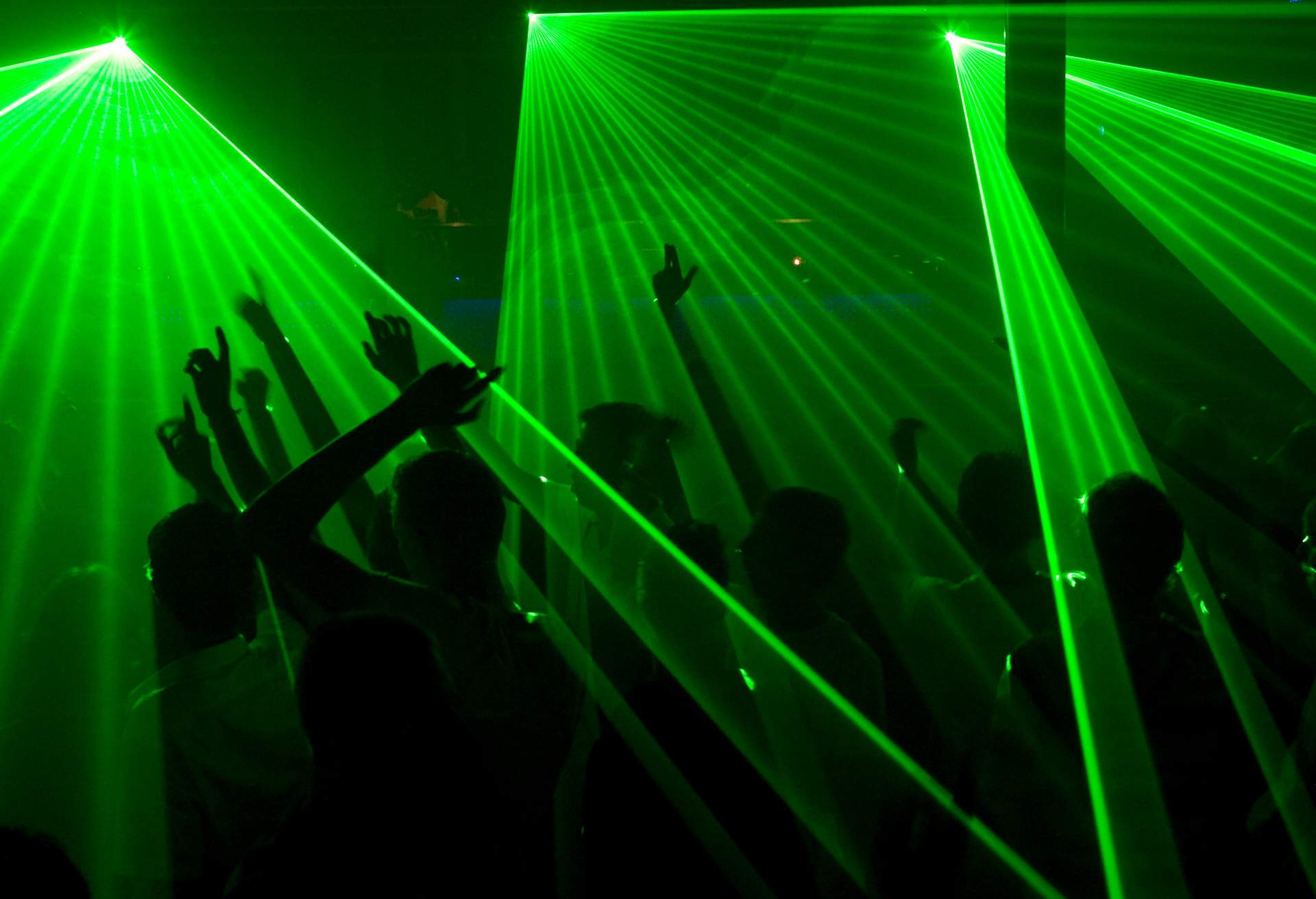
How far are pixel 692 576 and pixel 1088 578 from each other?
2.53 ft

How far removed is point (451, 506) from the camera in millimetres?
1510

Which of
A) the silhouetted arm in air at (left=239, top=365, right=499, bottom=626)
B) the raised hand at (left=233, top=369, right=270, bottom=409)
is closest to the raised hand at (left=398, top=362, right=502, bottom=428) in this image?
the silhouetted arm in air at (left=239, top=365, right=499, bottom=626)

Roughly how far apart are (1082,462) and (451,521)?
358 cm

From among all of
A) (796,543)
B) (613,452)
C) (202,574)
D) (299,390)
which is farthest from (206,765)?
(613,452)

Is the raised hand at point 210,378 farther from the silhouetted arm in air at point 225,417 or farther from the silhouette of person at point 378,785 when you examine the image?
the silhouette of person at point 378,785

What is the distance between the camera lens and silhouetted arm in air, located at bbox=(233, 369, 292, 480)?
2.72 m

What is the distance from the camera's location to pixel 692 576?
6.48 feet

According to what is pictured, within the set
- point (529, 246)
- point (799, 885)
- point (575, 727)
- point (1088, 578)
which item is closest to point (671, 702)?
point (575, 727)

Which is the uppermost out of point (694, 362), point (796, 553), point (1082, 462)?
point (694, 362)

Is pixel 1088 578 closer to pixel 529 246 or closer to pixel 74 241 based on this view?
pixel 529 246

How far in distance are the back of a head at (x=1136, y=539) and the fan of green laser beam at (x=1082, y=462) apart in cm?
6

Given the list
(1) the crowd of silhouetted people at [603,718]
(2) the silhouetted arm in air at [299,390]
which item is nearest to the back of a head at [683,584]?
(1) the crowd of silhouetted people at [603,718]

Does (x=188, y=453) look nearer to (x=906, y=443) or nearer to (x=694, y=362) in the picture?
(x=694, y=362)

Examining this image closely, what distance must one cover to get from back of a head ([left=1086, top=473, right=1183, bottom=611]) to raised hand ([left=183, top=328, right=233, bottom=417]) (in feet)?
5.38
